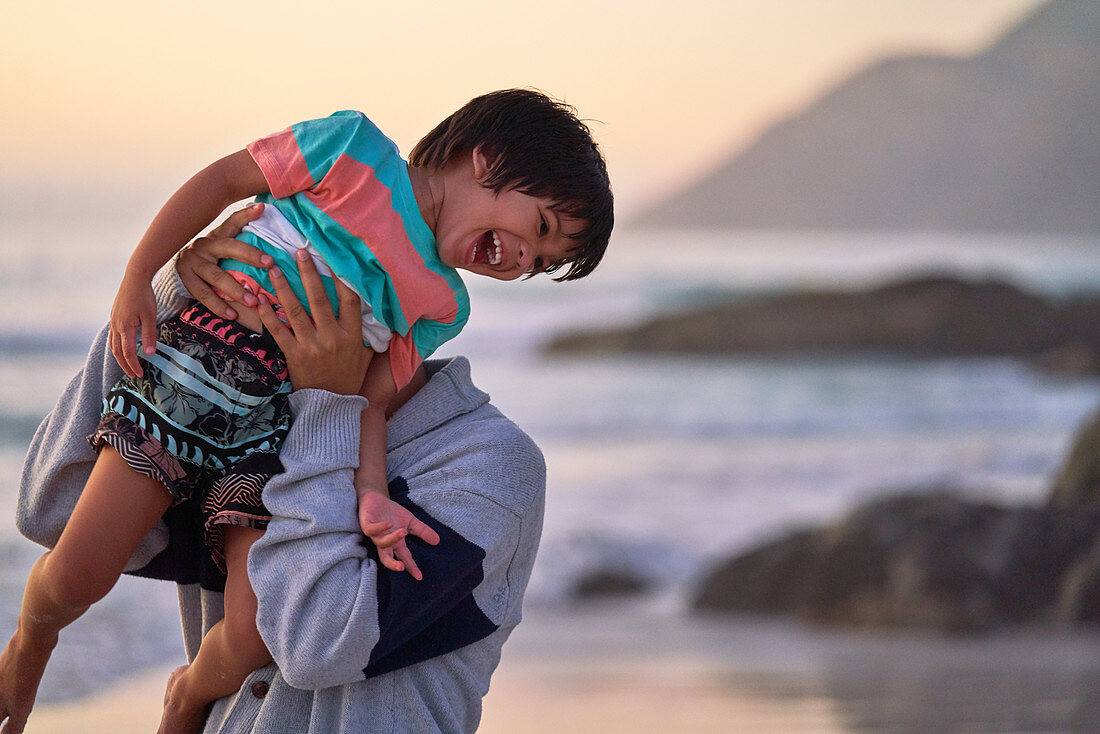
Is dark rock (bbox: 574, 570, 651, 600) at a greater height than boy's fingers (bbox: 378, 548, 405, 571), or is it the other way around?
dark rock (bbox: 574, 570, 651, 600)

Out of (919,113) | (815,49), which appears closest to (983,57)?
(919,113)

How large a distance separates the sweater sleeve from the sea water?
3.55 m

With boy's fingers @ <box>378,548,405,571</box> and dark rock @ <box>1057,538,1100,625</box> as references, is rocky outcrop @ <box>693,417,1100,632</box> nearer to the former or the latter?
dark rock @ <box>1057,538,1100,625</box>

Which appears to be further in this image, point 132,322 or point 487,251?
point 487,251

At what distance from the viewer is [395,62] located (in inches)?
229

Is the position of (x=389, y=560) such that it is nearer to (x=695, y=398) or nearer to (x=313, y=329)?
(x=313, y=329)

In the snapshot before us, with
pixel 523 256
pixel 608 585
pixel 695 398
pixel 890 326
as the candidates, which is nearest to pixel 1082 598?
pixel 608 585

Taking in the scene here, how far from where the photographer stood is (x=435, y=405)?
47.9 inches

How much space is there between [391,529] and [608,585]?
403cm

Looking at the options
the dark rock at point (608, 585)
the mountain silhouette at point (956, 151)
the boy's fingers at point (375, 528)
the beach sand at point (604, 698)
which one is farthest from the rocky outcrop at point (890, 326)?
the boy's fingers at point (375, 528)

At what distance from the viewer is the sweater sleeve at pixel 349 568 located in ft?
3.31

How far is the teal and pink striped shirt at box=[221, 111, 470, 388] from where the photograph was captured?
1116 millimetres

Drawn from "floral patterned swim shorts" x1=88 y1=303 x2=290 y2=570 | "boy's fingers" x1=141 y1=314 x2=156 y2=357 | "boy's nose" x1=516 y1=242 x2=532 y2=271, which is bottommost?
"floral patterned swim shorts" x1=88 y1=303 x2=290 y2=570

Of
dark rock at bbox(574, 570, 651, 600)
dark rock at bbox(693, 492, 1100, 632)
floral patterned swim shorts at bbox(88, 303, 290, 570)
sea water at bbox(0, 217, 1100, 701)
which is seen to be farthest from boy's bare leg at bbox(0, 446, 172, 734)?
dark rock at bbox(574, 570, 651, 600)
